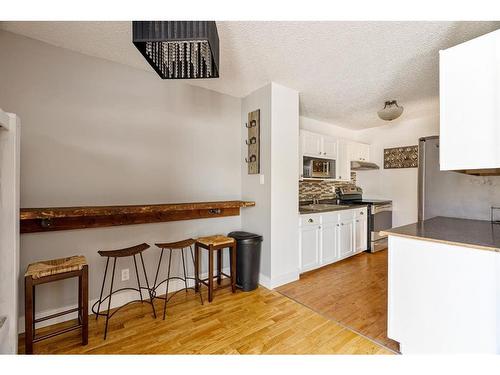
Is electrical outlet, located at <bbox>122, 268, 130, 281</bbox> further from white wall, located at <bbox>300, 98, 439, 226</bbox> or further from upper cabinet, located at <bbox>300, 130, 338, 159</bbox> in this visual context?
white wall, located at <bbox>300, 98, 439, 226</bbox>

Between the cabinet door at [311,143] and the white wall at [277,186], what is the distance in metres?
A: 0.64

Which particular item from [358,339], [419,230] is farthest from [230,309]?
[419,230]

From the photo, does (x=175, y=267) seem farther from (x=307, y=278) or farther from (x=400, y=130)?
(x=400, y=130)

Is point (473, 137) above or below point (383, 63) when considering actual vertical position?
below

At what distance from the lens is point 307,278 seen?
2.97 m

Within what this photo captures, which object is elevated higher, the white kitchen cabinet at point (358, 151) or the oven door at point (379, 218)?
the white kitchen cabinet at point (358, 151)

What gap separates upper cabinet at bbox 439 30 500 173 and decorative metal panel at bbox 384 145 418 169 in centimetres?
325

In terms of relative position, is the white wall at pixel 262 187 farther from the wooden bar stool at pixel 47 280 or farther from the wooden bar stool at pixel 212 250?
the wooden bar stool at pixel 47 280

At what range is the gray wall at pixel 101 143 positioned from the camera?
1908 millimetres

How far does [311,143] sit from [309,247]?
157 centimetres

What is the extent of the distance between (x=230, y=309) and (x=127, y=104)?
2.24 metres

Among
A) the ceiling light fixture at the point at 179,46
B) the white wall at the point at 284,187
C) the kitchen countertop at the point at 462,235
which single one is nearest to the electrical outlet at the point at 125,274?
the white wall at the point at 284,187

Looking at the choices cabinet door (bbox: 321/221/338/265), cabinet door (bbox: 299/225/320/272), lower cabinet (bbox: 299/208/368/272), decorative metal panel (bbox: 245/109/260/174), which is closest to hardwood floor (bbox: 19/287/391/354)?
cabinet door (bbox: 299/225/320/272)

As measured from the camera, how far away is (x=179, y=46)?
4.58 feet
